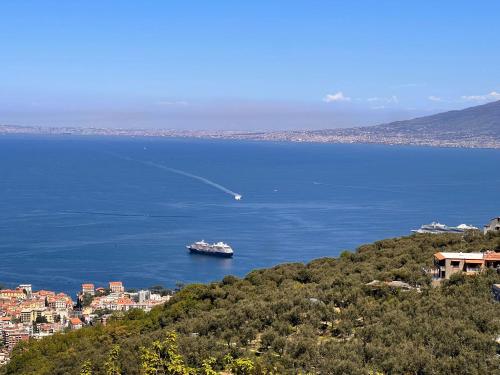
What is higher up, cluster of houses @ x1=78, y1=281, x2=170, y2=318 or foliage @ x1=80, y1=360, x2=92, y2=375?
foliage @ x1=80, y1=360, x2=92, y2=375

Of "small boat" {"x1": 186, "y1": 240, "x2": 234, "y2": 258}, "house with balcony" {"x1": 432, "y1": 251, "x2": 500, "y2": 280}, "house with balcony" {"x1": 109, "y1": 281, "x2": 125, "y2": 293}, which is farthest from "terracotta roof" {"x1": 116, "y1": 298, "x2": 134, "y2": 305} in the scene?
"house with balcony" {"x1": 432, "y1": 251, "x2": 500, "y2": 280}

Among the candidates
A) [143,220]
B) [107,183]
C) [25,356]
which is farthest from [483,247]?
[107,183]

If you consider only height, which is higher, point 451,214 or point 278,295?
point 278,295

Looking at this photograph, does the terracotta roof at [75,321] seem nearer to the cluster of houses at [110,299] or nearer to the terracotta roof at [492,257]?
the cluster of houses at [110,299]

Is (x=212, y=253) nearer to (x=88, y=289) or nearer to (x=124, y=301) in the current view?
(x=88, y=289)

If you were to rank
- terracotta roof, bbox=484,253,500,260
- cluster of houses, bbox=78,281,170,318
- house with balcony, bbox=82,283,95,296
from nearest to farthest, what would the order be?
1. terracotta roof, bbox=484,253,500,260
2. cluster of houses, bbox=78,281,170,318
3. house with balcony, bbox=82,283,95,296

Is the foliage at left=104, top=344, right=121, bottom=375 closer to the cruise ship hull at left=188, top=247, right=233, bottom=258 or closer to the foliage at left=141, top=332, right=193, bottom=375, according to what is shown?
the foliage at left=141, top=332, right=193, bottom=375

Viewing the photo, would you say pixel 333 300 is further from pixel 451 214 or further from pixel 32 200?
pixel 32 200
